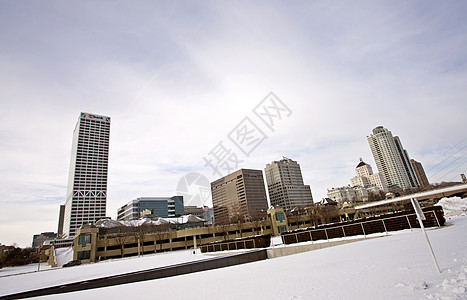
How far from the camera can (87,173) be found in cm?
17212

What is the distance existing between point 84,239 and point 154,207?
3849 inches

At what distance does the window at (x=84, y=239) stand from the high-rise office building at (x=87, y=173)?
11757cm

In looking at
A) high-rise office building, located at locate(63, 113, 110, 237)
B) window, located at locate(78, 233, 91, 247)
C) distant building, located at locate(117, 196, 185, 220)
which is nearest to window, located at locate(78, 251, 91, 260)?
window, located at locate(78, 233, 91, 247)

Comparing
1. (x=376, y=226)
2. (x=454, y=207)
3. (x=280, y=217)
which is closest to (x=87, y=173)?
(x=280, y=217)

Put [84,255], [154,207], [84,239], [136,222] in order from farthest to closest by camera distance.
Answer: [154,207]
[136,222]
[84,239]
[84,255]

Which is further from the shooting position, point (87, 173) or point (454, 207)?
point (87, 173)

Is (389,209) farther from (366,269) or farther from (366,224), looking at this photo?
(366,269)

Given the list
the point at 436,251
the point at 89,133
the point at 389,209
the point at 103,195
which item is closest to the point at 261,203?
the point at 389,209

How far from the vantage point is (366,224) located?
785 inches

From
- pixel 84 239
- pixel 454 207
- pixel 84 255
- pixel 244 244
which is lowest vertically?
pixel 244 244

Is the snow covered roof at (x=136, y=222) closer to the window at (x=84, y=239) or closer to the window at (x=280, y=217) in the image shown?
the window at (x=84, y=239)

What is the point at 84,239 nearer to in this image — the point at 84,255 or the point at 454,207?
the point at 84,255

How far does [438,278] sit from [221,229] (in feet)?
227

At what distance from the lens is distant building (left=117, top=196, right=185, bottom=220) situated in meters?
148
